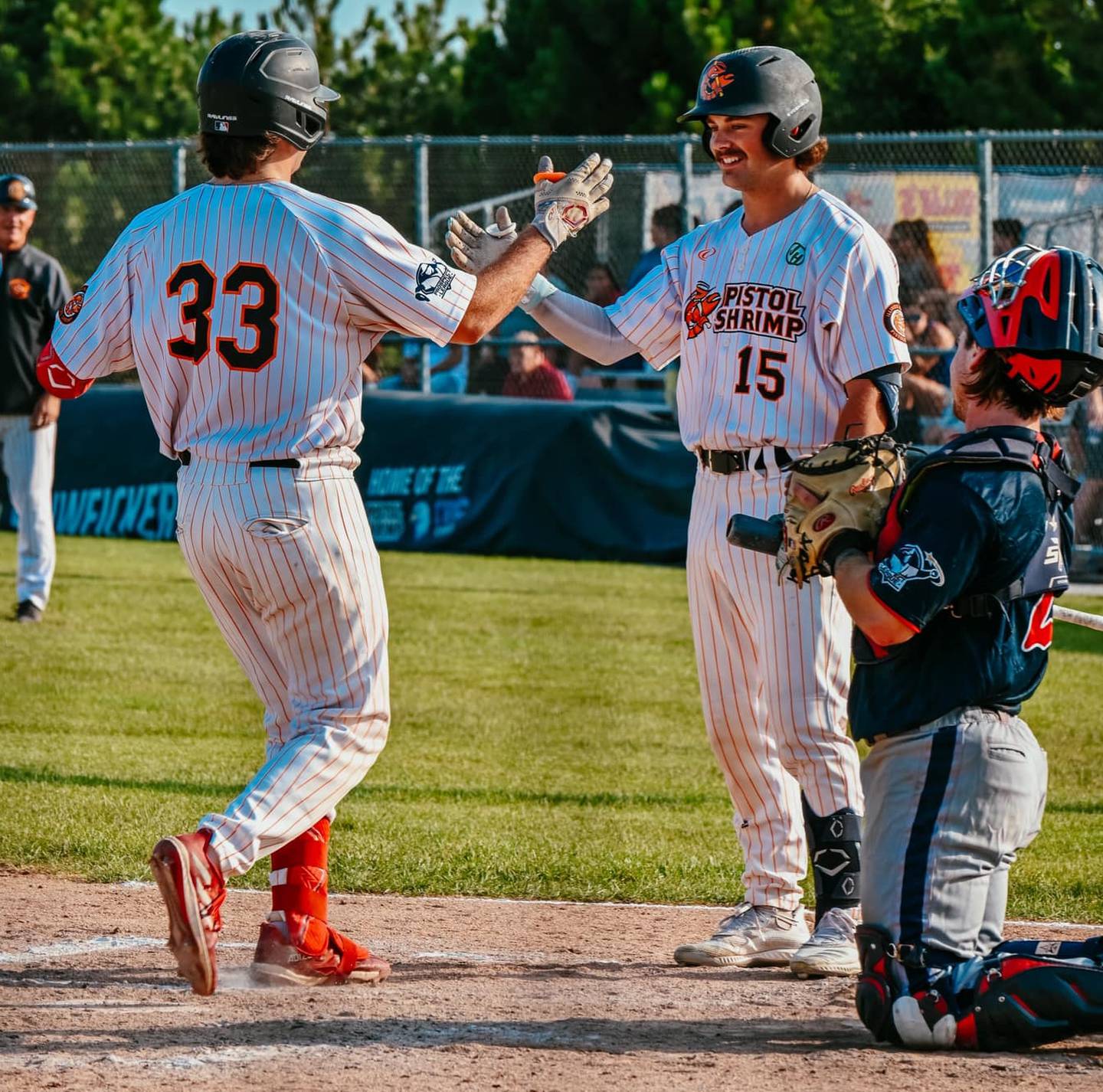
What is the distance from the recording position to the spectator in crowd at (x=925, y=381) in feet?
41.8

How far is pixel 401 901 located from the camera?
17.3 ft

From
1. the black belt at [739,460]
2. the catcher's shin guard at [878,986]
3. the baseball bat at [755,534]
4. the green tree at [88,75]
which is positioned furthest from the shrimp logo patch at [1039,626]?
the green tree at [88,75]

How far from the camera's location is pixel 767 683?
4578mm

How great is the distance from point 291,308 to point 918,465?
4.65ft

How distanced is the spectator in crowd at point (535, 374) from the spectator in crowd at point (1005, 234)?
11.5 feet

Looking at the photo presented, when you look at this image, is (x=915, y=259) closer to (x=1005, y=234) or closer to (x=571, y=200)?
(x=1005, y=234)

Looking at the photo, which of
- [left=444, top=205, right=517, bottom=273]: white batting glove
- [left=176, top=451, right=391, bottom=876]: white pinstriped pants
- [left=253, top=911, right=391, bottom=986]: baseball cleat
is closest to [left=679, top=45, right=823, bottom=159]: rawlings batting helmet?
[left=444, top=205, right=517, bottom=273]: white batting glove

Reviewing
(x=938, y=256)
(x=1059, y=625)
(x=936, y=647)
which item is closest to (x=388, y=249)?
(x=936, y=647)

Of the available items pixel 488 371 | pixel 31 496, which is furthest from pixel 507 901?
pixel 488 371

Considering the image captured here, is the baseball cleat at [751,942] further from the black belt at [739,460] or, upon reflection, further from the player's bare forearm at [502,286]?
the player's bare forearm at [502,286]

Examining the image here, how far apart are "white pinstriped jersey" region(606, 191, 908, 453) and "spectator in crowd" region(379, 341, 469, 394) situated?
10.3 meters

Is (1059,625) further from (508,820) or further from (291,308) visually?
(291,308)

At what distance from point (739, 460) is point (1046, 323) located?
1.04 m

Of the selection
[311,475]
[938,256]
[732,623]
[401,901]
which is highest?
[938,256]
